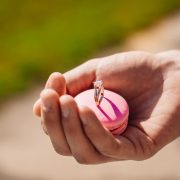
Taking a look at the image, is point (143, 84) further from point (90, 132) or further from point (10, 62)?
point (10, 62)

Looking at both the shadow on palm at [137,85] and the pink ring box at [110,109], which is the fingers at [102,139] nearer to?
the pink ring box at [110,109]

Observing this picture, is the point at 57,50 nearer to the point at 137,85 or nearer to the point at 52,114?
the point at 137,85

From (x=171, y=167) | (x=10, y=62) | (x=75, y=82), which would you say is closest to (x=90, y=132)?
(x=75, y=82)

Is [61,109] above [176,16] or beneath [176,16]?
beneath

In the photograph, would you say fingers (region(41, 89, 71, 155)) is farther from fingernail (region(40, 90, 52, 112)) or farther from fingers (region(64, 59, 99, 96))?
fingers (region(64, 59, 99, 96))

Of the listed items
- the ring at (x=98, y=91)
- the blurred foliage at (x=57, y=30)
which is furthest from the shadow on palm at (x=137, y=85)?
the blurred foliage at (x=57, y=30)

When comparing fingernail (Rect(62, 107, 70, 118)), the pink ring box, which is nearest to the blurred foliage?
the pink ring box

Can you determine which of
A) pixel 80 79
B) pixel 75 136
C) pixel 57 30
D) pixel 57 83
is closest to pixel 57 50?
pixel 57 30
